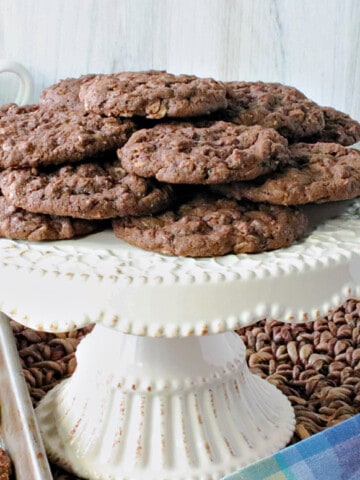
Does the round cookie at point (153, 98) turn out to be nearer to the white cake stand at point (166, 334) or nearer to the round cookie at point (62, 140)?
the round cookie at point (62, 140)

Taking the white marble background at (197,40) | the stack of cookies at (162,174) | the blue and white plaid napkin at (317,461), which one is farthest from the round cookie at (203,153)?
the white marble background at (197,40)

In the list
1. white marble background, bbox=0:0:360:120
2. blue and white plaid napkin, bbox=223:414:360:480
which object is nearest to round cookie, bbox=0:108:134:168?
blue and white plaid napkin, bbox=223:414:360:480

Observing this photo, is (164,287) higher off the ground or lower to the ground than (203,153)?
lower

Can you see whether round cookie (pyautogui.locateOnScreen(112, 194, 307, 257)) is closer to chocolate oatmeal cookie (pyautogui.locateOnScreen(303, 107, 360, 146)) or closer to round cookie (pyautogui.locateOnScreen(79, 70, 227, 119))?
round cookie (pyautogui.locateOnScreen(79, 70, 227, 119))

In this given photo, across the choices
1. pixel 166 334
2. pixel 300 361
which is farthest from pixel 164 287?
pixel 300 361

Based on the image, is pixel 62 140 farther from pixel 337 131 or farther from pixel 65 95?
pixel 337 131
